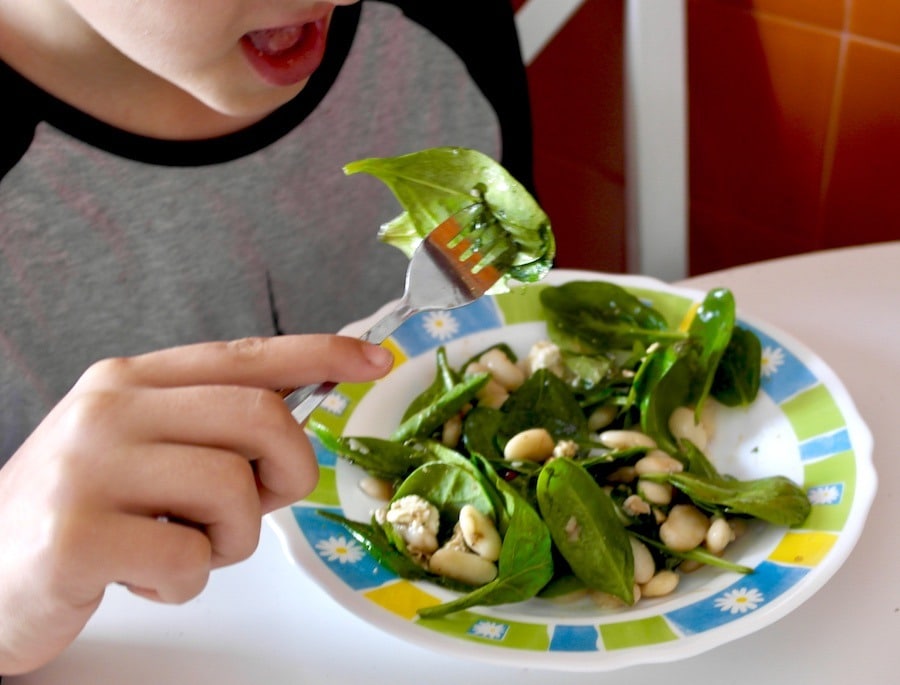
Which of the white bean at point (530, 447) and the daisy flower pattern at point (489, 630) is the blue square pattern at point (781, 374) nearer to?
the white bean at point (530, 447)

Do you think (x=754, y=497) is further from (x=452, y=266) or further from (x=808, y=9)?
(x=808, y=9)

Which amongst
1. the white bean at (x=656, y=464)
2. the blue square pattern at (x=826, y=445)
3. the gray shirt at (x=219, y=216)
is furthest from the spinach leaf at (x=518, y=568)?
the gray shirt at (x=219, y=216)

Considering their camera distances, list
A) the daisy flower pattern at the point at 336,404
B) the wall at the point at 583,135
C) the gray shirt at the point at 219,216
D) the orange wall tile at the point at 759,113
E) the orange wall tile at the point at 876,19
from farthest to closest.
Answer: the wall at the point at 583,135, the orange wall tile at the point at 759,113, the orange wall tile at the point at 876,19, the gray shirt at the point at 219,216, the daisy flower pattern at the point at 336,404

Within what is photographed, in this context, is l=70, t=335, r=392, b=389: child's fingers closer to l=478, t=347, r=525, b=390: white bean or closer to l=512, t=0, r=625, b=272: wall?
l=478, t=347, r=525, b=390: white bean

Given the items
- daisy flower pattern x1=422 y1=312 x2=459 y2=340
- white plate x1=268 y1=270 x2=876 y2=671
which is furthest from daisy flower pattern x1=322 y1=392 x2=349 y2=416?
daisy flower pattern x1=422 y1=312 x2=459 y2=340

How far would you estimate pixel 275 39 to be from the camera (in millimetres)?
666

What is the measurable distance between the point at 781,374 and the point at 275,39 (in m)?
0.43

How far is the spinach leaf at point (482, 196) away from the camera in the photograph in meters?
0.59

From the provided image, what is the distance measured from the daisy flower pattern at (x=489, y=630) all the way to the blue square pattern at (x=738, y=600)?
90 mm

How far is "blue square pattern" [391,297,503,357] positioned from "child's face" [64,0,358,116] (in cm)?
21

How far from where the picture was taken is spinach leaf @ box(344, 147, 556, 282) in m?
0.59

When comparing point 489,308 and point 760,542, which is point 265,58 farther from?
point 760,542

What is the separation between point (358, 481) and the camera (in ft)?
2.18

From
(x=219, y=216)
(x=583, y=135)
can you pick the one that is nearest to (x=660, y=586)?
(x=219, y=216)
